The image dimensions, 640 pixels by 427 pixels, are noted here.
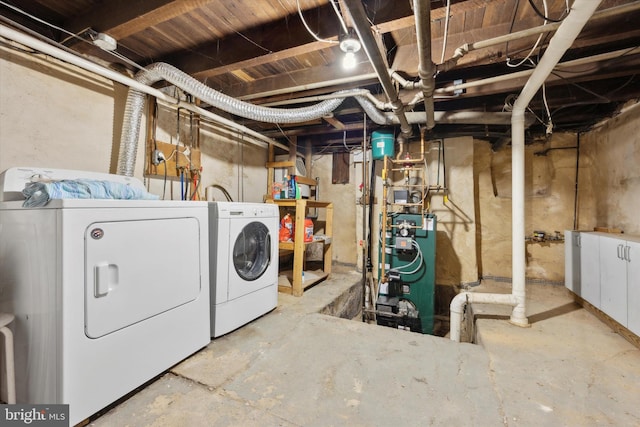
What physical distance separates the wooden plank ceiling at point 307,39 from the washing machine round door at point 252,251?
133cm

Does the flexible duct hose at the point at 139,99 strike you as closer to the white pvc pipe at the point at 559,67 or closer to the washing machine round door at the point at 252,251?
the washing machine round door at the point at 252,251

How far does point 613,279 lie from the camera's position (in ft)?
6.70

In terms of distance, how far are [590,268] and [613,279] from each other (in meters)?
0.38

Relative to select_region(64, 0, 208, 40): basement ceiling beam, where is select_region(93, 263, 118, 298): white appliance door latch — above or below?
below

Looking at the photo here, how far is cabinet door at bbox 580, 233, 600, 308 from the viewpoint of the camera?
2270 millimetres

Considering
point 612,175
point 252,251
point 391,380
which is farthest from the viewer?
point 612,175

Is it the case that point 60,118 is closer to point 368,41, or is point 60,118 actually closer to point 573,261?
point 368,41

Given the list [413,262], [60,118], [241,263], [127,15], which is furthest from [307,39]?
[413,262]

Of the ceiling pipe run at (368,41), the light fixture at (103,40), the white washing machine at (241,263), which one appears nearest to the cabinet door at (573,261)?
the ceiling pipe run at (368,41)

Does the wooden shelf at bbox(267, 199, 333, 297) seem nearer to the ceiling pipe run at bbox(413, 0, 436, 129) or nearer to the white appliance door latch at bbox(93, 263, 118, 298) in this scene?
the ceiling pipe run at bbox(413, 0, 436, 129)

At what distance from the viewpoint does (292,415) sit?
1235 mm

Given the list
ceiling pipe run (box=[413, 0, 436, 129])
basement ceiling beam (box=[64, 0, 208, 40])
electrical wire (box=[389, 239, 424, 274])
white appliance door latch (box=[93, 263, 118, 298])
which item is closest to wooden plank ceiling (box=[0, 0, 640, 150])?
basement ceiling beam (box=[64, 0, 208, 40])

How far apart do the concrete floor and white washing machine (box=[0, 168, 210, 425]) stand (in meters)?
0.20

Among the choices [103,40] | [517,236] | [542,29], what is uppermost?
[103,40]
